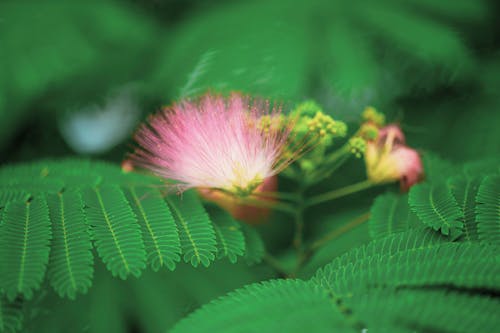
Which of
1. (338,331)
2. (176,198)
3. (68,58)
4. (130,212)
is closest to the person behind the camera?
(338,331)

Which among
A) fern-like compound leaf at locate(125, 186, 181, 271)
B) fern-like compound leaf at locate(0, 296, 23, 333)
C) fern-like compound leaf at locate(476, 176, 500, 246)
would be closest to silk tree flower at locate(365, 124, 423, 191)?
fern-like compound leaf at locate(476, 176, 500, 246)

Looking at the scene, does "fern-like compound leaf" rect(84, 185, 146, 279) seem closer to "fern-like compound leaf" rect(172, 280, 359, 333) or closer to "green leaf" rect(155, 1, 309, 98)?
"fern-like compound leaf" rect(172, 280, 359, 333)

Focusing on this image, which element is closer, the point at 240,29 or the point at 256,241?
the point at 256,241

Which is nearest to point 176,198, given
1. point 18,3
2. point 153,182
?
point 153,182

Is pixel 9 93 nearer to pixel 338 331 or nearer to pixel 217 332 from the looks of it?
pixel 217 332

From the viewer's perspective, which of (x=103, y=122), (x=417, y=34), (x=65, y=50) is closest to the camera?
(x=417, y=34)

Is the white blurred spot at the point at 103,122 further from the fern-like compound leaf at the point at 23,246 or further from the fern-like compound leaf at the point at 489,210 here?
the fern-like compound leaf at the point at 489,210

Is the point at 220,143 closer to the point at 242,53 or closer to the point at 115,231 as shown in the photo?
the point at 115,231

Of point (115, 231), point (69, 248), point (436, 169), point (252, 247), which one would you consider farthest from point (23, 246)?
point (436, 169)
